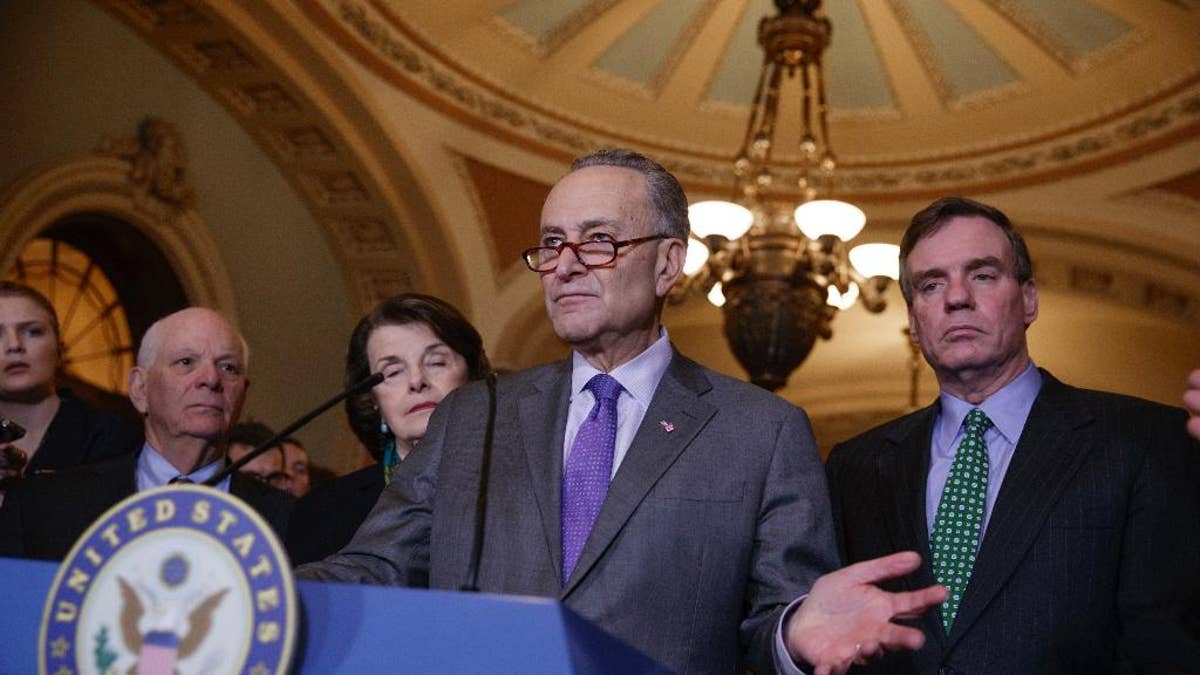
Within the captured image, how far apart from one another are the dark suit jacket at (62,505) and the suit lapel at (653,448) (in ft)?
3.60

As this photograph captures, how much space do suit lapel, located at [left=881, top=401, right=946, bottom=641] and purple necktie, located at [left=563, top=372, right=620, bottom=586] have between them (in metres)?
0.53

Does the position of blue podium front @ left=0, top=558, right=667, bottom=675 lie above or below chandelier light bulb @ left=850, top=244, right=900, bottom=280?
below

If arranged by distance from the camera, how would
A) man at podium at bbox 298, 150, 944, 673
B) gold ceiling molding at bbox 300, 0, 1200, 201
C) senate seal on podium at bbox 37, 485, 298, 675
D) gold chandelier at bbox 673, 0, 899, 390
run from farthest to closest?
gold ceiling molding at bbox 300, 0, 1200, 201
gold chandelier at bbox 673, 0, 899, 390
man at podium at bbox 298, 150, 944, 673
senate seal on podium at bbox 37, 485, 298, 675

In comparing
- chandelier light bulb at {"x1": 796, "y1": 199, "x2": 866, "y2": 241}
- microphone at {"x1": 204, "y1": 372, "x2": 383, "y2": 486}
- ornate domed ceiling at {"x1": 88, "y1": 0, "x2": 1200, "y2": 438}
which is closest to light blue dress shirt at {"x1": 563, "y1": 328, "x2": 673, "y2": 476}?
microphone at {"x1": 204, "y1": 372, "x2": 383, "y2": 486}

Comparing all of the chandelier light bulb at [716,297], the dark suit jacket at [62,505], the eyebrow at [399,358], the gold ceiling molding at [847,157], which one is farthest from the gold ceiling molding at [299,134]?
the eyebrow at [399,358]

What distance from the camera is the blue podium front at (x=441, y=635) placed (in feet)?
4.12

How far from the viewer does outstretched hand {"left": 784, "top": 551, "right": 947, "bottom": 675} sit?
1553mm

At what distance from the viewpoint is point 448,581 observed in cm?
186

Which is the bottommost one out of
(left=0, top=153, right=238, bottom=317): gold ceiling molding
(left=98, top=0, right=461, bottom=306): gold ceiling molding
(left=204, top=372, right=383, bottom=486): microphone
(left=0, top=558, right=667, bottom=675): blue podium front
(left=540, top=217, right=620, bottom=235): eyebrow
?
(left=0, top=558, right=667, bottom=675): blue podium front

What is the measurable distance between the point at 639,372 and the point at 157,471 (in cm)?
126

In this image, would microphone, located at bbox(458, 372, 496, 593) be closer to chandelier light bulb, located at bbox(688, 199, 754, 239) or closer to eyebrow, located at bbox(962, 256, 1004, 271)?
eyebrow, located at bbox(962, 256, 1004, 271)

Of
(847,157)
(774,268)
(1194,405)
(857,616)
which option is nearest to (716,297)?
(774,268)

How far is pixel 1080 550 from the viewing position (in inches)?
83.5

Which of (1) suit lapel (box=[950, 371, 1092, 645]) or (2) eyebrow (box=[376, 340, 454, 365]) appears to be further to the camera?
(2) eyebrow (box=[376, 340, 454, 365])
